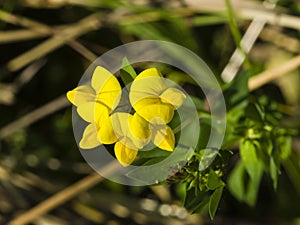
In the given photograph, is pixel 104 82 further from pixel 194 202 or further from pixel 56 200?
pixel 56 200

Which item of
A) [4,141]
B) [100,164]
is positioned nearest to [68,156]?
[4,141]

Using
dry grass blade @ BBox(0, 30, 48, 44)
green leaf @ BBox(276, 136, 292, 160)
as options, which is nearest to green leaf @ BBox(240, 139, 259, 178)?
green leaf @ BBox(276, 136, 292, 160)

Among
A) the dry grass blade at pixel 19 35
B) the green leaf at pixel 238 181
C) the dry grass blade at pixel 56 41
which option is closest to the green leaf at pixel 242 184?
the green leaf at pixel 238 181

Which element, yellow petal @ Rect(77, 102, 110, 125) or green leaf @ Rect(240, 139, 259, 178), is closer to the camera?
yellow petal @ Rect(77, 102, 110, 125)

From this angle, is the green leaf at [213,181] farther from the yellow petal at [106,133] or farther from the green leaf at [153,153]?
the yellow petal at [106,133]

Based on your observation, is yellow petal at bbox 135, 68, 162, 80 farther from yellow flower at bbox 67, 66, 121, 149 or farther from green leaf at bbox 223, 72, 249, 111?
green leaf at bbox 223, 72, 249, 111

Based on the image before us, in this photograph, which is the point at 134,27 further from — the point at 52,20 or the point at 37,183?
the point at 37,183

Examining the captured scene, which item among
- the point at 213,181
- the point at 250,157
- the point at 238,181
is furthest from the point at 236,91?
the point at 213,181
